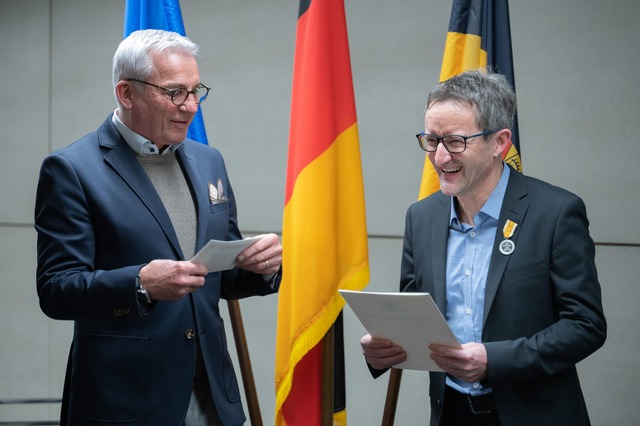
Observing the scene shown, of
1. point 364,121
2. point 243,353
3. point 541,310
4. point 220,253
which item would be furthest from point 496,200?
point 364,121

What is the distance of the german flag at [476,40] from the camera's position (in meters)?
2.82

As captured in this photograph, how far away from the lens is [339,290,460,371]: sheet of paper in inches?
69.9

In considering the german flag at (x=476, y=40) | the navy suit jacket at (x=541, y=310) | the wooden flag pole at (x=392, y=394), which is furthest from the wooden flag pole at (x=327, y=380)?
the navy suit jacket at (x=541, y=310)

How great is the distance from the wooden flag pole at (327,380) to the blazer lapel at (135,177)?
973mm

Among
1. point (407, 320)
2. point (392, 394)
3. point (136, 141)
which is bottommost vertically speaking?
point (392, 394)

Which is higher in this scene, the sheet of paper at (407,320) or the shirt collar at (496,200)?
the shirt collar at (496,200)

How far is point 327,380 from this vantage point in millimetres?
2836

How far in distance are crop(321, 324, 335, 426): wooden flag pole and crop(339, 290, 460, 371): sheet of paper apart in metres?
0.84

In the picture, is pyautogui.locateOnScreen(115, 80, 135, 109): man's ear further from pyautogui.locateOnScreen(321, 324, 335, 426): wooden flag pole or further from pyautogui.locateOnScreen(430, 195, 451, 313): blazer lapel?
pyautogui.locateOnScreen(321, 324, 335, 426): wooden flag pole

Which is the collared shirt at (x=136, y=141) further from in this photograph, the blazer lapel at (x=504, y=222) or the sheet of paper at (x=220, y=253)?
the blazer lapel at (x=504, y=222)

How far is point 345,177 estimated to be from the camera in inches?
114

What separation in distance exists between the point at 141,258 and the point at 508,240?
971 millimetres

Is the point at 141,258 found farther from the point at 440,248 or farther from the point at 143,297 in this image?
the point at 440,248

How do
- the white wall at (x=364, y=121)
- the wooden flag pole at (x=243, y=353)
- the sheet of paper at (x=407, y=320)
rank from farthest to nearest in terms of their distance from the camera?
the white wall at (x=364, y=121), the wooden flag pole at (x=243, y=353), the sheet of paper at (x=407, y=320)
